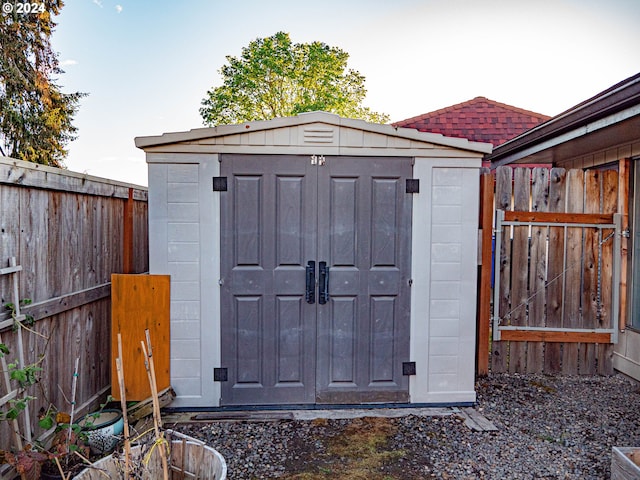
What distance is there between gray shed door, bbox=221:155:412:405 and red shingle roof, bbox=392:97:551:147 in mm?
5825

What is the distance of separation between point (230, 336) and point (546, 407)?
267cm

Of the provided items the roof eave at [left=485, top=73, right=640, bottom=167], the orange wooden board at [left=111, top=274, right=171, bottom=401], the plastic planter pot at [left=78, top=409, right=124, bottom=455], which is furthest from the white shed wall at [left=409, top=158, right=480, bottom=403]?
the plastic planter pot at [left=78, top=409, right=124, bottom=455]

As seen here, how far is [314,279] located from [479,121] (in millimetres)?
6949

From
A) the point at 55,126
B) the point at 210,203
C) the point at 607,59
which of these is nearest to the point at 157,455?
the point at 210,203

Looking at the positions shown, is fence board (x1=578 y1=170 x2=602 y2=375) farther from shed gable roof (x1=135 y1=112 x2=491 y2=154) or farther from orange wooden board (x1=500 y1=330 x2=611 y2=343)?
shed gable roof (x1=135 y1=112 x2=491 y2=154)

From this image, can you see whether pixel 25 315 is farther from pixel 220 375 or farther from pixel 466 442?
pixel 466 442

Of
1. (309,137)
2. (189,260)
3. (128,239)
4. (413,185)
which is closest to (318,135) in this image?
(309,137)

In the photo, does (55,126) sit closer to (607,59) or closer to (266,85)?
(266,85)

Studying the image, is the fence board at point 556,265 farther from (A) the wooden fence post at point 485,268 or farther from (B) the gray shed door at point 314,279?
(B) the gray shed door at point 314,279

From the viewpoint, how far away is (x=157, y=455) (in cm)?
201

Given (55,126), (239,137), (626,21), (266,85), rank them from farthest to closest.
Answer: (266,85), (55,126), (626,21), (239,137)

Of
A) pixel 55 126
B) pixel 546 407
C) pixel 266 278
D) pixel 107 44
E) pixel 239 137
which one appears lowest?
pixel 546 407

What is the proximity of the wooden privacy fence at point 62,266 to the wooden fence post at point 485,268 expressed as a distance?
10.4ft

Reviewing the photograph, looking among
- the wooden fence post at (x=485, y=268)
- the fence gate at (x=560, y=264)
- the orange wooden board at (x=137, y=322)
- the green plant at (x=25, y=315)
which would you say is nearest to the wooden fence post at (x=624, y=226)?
the fence gate at (x=560, y=264)
